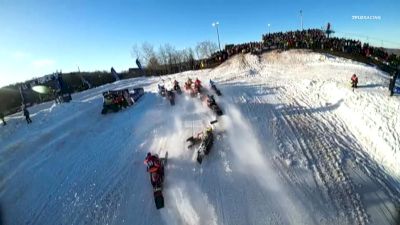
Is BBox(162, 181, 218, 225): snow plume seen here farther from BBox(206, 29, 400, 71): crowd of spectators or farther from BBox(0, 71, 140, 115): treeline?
BBox(206, 29, 400, 71): crowd of spectators

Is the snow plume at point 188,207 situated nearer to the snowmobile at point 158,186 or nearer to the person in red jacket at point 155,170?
the snowmobile at point 158,186

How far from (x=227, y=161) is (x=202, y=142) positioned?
174cm

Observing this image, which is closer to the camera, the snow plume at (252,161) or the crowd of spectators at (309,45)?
the snow plume at (252,161)

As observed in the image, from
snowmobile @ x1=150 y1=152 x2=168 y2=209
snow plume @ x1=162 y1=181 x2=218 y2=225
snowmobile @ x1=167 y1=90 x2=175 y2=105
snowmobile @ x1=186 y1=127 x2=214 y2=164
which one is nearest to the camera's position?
snow plume @ x1=162 y1=181 x2=218 y2=225

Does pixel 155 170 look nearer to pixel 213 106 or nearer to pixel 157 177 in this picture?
pixel 157 177

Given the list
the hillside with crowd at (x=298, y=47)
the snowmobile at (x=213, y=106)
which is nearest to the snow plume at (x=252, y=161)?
the snowmobile at (x=213, y=106)

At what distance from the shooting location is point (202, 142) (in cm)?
1484

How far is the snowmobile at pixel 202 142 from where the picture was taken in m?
14.1

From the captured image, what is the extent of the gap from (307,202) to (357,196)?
2203 mm

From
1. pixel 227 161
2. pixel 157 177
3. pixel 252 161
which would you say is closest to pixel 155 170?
pixel 157 177

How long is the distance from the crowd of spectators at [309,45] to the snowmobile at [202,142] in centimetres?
2425

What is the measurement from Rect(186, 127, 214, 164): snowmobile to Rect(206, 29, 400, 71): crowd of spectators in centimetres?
2425

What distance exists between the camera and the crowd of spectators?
33.6 metres

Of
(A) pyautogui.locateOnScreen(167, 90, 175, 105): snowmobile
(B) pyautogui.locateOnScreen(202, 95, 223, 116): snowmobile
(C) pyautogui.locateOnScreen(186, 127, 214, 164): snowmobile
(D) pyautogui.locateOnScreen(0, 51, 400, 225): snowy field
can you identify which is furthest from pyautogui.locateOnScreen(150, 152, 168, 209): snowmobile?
(A) pyautogui.locateOnScreen(167, 90, 175, 105): snowmobile
